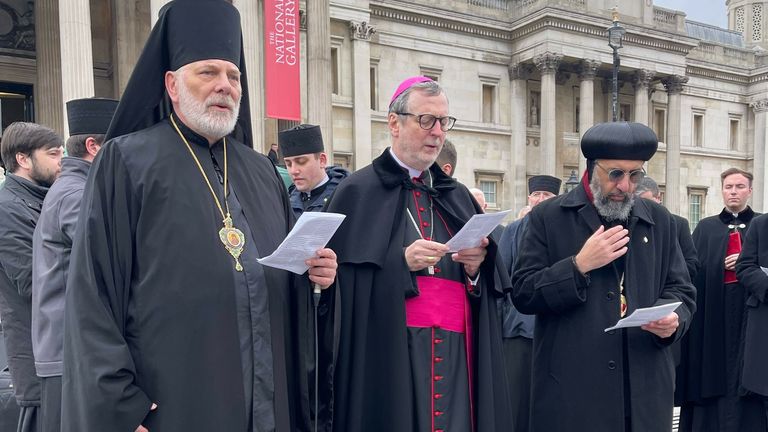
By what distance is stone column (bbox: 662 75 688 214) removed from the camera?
34562 millimetres

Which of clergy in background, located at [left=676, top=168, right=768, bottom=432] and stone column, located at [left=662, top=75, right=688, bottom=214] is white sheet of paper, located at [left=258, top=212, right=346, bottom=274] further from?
stone column, located at [left=662, top=75, right=688, bottom=214]

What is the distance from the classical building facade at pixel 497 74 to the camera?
18625 millimetres

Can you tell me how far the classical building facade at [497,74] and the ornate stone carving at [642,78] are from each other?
6cm

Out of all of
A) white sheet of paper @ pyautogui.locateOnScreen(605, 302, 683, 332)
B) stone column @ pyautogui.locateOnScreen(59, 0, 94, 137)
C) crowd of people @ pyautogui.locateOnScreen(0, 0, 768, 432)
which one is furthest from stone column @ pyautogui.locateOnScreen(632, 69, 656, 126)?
white sheet of paper @ pyautogui.locateOnScreen(605, 302, 683, 332)

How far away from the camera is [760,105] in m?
38.5

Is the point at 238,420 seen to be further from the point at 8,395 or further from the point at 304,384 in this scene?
the point at 8,395

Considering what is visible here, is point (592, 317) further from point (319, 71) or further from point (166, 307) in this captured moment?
point (319, 71)

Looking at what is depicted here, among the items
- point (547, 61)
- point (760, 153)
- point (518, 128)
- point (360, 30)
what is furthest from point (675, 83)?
point (360, 30)

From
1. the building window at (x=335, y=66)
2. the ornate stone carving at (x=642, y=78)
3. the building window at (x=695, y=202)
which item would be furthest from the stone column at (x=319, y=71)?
the building window at (x=695, y=202)

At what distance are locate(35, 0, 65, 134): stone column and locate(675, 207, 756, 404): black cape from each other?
16.9 m

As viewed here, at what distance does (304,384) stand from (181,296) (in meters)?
0.79

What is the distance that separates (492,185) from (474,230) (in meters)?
29.0

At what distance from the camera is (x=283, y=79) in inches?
635

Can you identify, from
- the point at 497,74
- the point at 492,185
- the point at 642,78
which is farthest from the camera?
the point at 642,78
